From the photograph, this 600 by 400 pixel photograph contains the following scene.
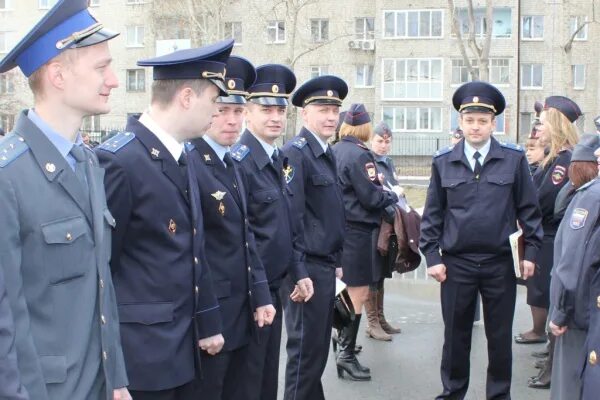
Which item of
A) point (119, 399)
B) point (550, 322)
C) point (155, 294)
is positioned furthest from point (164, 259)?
point (550, 322)

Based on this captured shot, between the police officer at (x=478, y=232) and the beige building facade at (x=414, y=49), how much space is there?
39.1 meters

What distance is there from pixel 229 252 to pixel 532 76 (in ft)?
148

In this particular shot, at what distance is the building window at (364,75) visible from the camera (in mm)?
48188

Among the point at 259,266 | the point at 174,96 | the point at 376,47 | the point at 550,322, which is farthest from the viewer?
the point at 376,47

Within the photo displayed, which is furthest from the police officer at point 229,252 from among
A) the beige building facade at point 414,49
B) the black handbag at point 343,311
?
the beige building facade at point 414,49

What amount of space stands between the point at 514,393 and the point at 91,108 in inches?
189

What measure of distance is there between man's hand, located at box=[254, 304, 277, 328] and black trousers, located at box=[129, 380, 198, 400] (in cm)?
64

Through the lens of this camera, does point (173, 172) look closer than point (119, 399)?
No

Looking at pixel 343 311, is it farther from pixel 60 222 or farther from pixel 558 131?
pixel 60 222

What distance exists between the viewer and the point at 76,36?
2.80 meters

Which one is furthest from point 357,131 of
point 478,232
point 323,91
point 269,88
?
point 269,88

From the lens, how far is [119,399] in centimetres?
300

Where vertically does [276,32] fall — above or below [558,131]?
above

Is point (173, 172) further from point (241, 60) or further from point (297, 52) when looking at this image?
point (297, 52)
